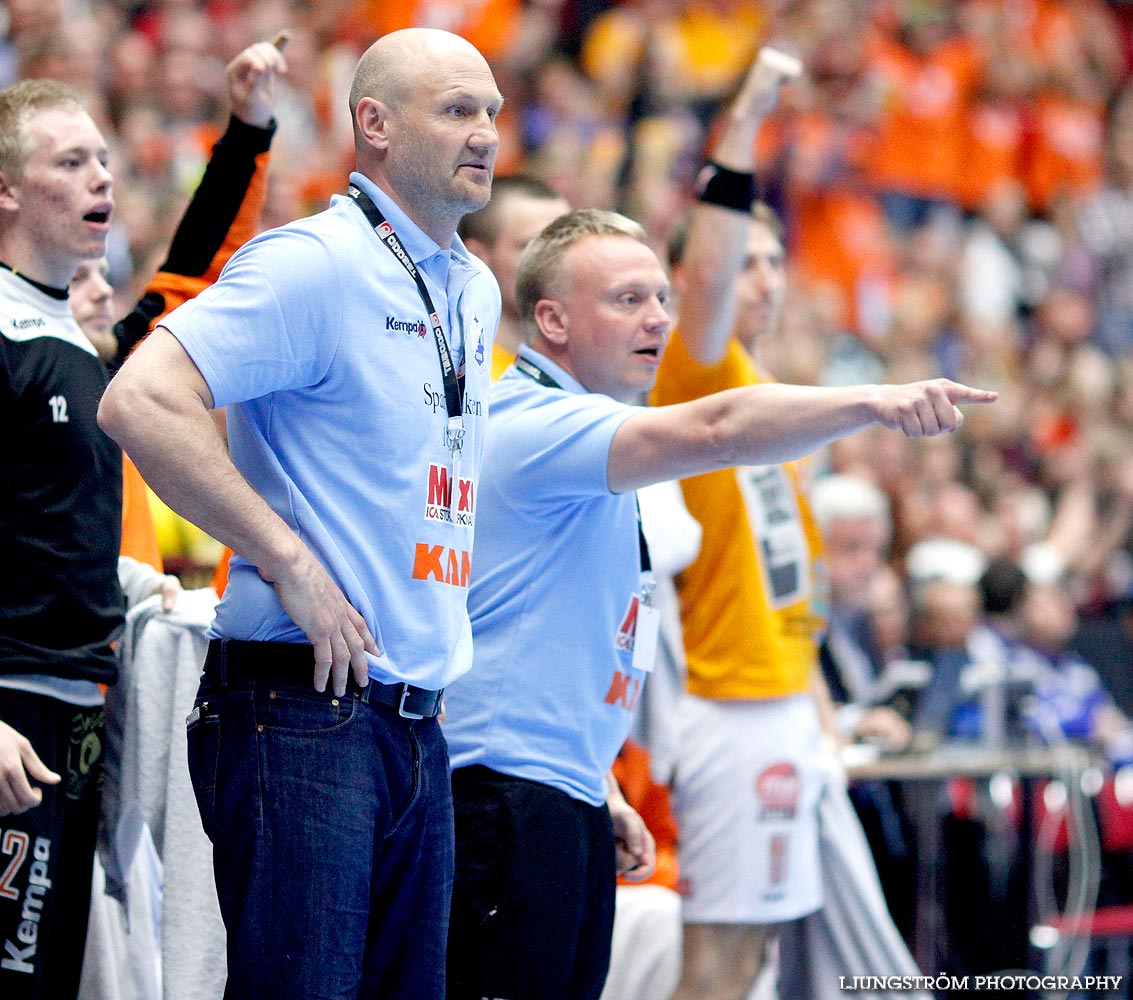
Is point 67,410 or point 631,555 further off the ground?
point 67,410

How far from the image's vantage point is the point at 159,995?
3770 mm

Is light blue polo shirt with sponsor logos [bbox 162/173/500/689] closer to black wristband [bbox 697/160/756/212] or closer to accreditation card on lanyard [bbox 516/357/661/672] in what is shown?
accreditation card on lanyard [bbox 516/357/661/672]

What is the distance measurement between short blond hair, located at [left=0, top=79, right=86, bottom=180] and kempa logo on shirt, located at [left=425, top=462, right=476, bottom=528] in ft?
4.05

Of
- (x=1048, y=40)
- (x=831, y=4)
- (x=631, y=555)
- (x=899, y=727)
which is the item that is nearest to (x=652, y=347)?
(x=631, y=555)

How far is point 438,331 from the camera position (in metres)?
2.80

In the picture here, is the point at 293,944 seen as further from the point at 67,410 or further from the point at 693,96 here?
the point at 693,96

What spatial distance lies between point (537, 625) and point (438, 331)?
714 millimetres

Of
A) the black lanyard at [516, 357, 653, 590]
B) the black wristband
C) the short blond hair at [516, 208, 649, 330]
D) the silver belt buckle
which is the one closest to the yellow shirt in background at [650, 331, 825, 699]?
the black wristband

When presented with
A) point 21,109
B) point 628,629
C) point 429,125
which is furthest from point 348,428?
point 21,109

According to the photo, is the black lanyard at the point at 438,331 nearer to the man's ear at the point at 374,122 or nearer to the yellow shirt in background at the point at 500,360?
the man's ear at the point at 374,122

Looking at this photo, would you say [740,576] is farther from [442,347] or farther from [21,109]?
[21,109]

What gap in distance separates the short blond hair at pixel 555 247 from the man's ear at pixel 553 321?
0.07 feet

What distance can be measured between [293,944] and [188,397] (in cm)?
83

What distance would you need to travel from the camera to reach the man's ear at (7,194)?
3389 mm
